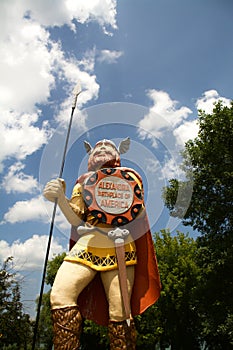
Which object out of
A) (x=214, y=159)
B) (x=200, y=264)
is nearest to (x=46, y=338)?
(x=200, y=264)

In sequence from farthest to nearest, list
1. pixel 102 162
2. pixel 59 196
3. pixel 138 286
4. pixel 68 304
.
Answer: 1. pixel 102 162
2. pixel 138 286
3. pixel 59 196
4. pixel 68 304

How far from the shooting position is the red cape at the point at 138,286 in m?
4.29

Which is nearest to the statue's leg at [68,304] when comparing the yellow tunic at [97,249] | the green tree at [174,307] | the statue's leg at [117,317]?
the yellow tunic at [97,249]

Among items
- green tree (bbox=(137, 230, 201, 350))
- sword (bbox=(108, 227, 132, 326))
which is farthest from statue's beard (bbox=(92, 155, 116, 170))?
green tree (bbox=(137, 230, 201, 350))

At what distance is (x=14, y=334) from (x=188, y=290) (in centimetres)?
797

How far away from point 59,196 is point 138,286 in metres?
1.57

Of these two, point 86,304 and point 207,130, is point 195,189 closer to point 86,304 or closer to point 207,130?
point 207,130

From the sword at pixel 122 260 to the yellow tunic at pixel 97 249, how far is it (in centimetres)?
8

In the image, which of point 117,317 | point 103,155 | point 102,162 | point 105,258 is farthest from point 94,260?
point 103,155

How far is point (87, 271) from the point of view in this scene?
4.10 meters

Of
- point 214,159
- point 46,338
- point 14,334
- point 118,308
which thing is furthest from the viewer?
point 46,338

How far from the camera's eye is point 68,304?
3.84 meters

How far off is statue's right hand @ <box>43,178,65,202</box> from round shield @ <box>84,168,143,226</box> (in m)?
0.36

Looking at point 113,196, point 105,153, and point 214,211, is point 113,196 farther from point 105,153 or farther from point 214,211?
point 214,211
